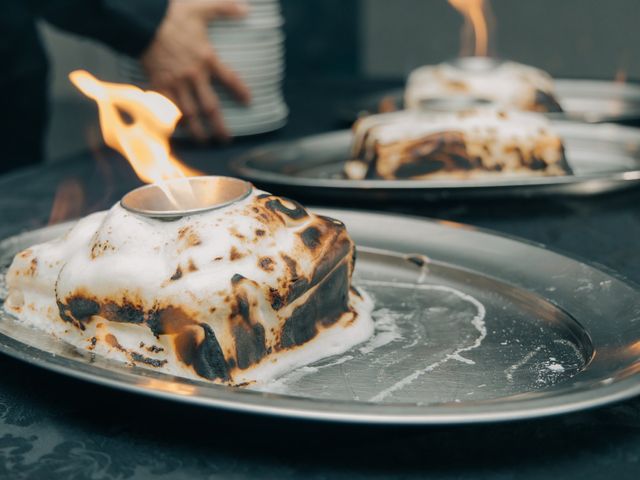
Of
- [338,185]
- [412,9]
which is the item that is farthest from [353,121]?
[412,9]

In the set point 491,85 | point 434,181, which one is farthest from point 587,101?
point 434,181

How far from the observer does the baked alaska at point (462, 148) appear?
156 centimetres

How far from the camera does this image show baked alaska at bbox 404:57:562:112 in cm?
221

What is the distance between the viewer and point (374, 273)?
1091mm

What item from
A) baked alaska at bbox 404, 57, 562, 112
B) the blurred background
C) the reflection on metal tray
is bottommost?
the blurred background

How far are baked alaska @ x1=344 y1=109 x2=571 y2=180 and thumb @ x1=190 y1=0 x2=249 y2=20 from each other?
0.60 m

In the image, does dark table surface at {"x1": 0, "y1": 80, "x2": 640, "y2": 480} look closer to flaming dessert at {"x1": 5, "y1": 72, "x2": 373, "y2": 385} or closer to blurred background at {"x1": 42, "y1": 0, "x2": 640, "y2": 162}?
flaming dessert at {"x1": 5, "y1": 72, "x2": 373, "y2": 385}

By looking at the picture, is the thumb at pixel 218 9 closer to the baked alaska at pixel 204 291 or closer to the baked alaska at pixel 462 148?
the baked alaska at pixel 462 148

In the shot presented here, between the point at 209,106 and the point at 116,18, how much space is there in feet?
0.99

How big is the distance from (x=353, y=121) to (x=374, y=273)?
3.58ft

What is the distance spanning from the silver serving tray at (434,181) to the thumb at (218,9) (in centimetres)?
44

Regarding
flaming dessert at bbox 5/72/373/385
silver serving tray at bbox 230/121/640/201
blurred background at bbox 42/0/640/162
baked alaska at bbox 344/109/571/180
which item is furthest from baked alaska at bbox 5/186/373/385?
blurred background at bbox 42/0/640/162

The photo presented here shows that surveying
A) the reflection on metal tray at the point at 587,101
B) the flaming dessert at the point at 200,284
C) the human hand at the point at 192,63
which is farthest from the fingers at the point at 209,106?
the flaming dessert at the point at 200,284

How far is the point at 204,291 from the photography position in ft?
2.58
